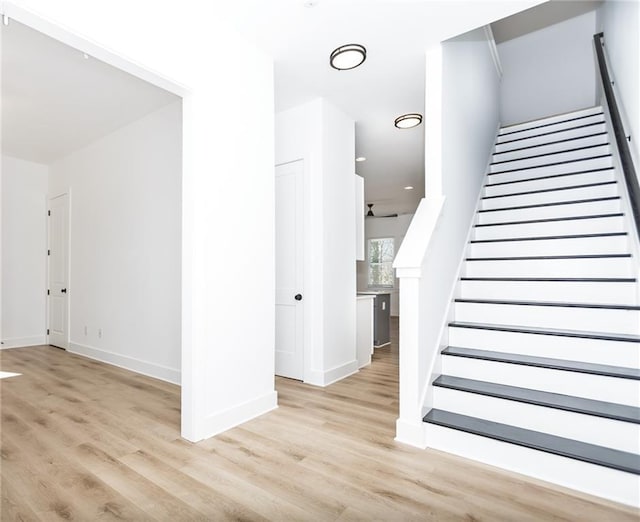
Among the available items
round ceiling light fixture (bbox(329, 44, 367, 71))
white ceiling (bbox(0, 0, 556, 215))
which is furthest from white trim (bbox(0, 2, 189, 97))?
round ceiling light fixture (bbox(329, 44, 367, 71))

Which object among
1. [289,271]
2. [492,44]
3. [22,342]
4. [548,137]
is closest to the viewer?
[289,271]

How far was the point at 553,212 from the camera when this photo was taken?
136 inches

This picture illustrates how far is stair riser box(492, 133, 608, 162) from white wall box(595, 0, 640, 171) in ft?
2.29

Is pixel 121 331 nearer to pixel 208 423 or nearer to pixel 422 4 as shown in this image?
pixel 208 423

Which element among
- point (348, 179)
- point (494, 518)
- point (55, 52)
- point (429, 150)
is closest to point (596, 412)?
point (494, 518)

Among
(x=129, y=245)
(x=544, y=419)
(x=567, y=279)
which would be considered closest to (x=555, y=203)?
(x=567, y=279)

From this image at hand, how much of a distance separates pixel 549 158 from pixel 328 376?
351 centimetres

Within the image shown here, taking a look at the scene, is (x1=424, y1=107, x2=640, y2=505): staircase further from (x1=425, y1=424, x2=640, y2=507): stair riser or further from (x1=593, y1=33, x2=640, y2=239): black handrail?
(x1=593, y1=33, x2=640, y2=239): black handrail

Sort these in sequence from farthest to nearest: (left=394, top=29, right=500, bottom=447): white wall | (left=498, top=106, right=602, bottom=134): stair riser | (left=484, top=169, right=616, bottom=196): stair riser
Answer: (left=498, top=106, right=602, bottom=134): stair riser < (left=484, top=169, right=616, bottom=196): stair riser < (left=394, top=29, right=500, bottom=447): white wall

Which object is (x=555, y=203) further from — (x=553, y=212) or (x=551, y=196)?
(x=551, y=196)

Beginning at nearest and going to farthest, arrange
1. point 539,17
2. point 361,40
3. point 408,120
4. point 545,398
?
point 545,398
point 361,40
point 408,120
point 539,17

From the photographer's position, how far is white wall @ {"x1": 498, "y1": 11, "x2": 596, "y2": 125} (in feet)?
18.2

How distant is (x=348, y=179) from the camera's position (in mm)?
4086

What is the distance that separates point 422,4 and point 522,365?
95.1 inches
